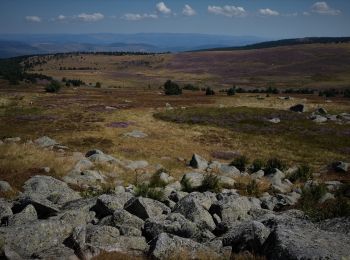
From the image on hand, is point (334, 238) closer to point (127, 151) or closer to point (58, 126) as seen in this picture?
point (127, 151)

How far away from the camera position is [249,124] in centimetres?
6084

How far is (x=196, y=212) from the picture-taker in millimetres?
15375

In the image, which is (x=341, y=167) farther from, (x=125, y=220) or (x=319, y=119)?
(x=319, y=119)

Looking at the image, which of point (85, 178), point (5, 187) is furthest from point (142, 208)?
point (85, 178)

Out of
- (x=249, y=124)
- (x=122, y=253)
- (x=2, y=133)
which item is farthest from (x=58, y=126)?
(x=122, y=253)

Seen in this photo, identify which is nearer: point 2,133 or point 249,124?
point 2,133

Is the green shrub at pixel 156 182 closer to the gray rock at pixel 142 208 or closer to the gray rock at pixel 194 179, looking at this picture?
the gray rock at pixel 194 179

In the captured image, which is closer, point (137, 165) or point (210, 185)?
point (210, 185)

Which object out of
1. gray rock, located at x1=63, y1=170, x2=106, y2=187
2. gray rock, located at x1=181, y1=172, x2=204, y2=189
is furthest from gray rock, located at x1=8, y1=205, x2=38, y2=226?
gray rock, located at x1=181, y1=172, x2=204, y2=189

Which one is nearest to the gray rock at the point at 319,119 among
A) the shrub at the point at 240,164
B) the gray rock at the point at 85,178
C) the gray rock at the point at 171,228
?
the shrub at the point at 240,164

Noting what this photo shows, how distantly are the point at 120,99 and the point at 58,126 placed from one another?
2869 centimetres

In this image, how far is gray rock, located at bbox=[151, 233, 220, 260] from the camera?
11.5 metres

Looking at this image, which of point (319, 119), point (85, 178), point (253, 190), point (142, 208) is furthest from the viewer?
point (319, 119)

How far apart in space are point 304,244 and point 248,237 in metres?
1.91
